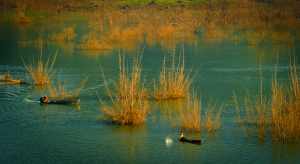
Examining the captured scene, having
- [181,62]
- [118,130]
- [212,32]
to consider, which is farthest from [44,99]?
[212,32]

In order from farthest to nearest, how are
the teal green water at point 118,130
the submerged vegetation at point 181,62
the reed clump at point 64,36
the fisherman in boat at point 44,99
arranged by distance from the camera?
the reed clump at point 64,36
the fisherman in boat at point 44,99
the submerged vegetation at point 181,62
the teal green water at point 118,130

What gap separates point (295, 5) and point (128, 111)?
42.2 metres

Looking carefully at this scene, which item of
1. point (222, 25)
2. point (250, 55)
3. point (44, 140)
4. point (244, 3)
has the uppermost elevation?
point (244, 3)

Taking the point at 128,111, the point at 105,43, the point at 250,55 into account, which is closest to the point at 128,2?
the point at 105,43

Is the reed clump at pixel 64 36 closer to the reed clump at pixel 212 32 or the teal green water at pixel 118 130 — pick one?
the teal green water at pixel 118 130

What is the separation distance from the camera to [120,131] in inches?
428

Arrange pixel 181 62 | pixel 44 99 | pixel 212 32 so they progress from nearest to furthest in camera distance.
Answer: pixel 44 99, pixel 181 62, pixel 212 32

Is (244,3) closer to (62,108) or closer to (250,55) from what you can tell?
(250,55)

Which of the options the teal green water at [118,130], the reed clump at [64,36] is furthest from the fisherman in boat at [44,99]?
the reed clump at [64,36]

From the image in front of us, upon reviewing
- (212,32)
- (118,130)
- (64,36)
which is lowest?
(118,130)

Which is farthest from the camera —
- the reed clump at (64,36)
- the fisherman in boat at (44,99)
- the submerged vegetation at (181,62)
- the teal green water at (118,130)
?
the reed clump at (64,36)

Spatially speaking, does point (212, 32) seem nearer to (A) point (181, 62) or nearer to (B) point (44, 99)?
(A) point (181, 62)

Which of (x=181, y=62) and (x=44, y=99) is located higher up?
(x=181, y=62)

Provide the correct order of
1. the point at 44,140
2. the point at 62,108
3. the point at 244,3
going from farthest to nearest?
the point at 244,3 → the point at 62,108 → the point at 44,140
